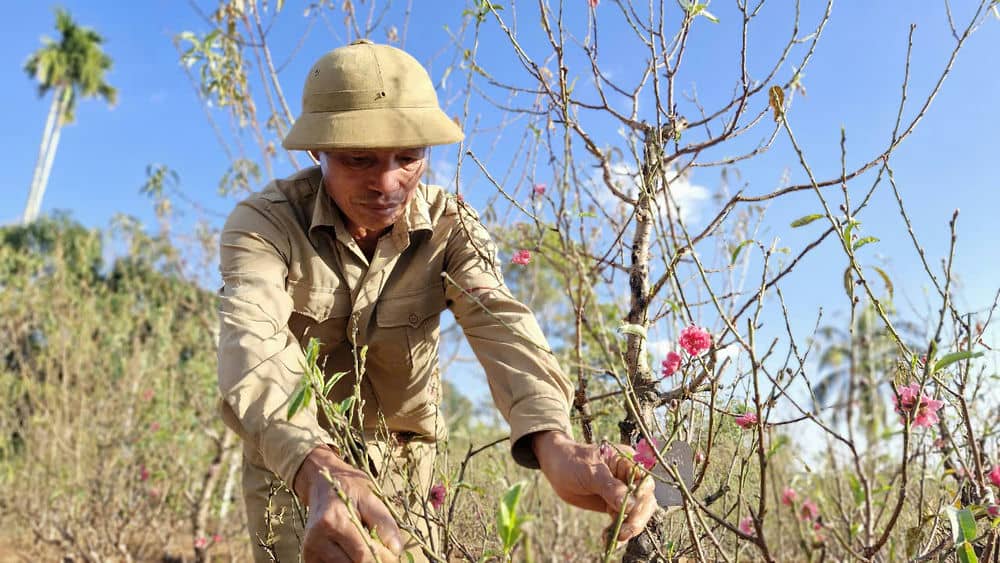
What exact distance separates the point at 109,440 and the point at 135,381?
0.70m

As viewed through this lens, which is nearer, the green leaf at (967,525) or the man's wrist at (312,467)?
the green leaf at (967,525)

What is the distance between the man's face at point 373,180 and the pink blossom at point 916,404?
3.96ft

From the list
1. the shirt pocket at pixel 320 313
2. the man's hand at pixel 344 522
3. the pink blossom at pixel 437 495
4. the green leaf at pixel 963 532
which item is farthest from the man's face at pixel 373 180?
the green leaf at pixel 963 532

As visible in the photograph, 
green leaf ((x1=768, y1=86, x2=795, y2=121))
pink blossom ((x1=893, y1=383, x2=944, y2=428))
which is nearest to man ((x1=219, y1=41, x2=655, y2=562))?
pink blossom ((x1=893, y1=383, x2=944, y2=428))

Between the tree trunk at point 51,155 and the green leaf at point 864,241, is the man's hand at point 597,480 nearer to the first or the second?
the green leaf at point 864,241

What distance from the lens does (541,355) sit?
185 centimetres

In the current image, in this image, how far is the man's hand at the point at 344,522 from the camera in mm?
1229

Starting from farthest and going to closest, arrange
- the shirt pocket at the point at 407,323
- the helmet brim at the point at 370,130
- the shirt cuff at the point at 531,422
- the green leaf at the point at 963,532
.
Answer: the shirt pocket at the point at 407,323, the helmet brim at the point at 370,130, the shirt cuff at the point at 531,422, the green leaf at the point at 963,532

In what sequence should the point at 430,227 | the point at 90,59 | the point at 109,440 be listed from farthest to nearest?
the point at 90,59 → the point at 109,440 → the point at 430,227

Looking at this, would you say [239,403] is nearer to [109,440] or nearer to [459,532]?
[459,532]

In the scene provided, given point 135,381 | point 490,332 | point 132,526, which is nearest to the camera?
point 490,332

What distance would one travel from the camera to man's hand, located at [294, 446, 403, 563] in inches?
48.4

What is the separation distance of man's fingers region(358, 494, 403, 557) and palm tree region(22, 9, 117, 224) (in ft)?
111

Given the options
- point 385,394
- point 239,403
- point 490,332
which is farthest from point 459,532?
point 239,403
